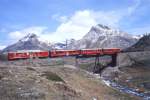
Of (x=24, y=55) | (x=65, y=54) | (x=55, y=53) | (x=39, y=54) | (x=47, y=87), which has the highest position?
(x=55, y=53)

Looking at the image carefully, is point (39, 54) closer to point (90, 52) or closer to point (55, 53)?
point (55, 53)

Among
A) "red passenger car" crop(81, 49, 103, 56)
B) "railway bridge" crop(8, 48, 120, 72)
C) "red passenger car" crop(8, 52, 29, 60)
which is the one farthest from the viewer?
"red passenger car" crop(81, 49, 103, 56)

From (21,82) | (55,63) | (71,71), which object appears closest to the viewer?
(21,82)

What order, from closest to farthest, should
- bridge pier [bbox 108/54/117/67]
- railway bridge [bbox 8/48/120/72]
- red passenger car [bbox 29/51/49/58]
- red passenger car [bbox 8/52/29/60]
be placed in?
red passenger car [bbox 8/52/29/60]
railway bridge [bbox 8/48/120/72]
red passenger car [bbox 29/51/49/58]
bridge pier [bbox 108/54/117/67]

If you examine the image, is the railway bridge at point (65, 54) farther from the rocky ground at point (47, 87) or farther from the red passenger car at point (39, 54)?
the rocky ground at point (47, 87)

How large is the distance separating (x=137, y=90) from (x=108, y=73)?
40.4 m

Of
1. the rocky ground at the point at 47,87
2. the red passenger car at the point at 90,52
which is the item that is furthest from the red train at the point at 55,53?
the rocky ground at the point at 47,87

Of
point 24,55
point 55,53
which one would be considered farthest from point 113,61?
point 24,55

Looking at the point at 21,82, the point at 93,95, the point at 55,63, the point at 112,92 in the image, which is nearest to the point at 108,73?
the point at 55,63

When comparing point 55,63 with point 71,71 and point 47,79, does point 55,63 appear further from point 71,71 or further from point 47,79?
point 47,79

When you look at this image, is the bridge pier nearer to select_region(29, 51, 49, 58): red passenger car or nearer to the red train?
the red train


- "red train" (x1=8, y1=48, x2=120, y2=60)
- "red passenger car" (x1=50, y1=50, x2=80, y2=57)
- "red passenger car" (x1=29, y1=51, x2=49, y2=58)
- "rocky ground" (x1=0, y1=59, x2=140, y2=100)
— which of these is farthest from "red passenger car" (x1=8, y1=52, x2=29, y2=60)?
"rocky ground" (x1=0, y1=59, x2=140, y2=100)

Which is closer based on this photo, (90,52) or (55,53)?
(55,53)

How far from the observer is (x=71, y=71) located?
75250 millimetres
